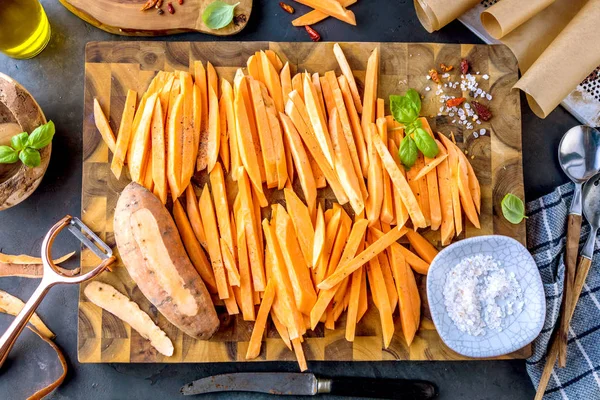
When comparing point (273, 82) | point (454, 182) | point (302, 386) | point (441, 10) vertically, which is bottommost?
point (302, 386)

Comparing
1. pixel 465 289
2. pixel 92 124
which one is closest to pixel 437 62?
pixel 465 289

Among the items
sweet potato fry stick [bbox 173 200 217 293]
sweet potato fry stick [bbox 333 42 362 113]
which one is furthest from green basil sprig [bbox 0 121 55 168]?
sweet potato fry stick [bbox 333 42 362 113]

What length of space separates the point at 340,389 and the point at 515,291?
3.22 ft

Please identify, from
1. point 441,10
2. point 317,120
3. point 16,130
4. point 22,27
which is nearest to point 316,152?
point 317,120

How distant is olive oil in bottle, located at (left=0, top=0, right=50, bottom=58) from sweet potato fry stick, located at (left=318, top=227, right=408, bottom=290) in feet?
6.48

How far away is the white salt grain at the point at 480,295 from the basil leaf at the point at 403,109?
2.41ft

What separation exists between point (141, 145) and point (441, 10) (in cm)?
162

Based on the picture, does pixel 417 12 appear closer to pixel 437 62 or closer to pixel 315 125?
pixel 437 62

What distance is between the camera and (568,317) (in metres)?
2.71

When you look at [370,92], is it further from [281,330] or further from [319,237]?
[281,330]

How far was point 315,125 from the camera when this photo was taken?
2646 millimetres

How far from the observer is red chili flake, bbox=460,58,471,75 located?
279 cm

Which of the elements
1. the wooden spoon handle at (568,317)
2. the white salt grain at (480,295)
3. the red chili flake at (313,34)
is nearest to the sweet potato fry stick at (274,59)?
the red chili flake at (313,34)

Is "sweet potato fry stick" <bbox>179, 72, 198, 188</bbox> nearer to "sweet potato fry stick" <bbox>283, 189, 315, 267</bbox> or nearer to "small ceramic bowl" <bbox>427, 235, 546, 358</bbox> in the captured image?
"sweet potato fry stick" <bbox>283, 189, 315, 267</bbox>
